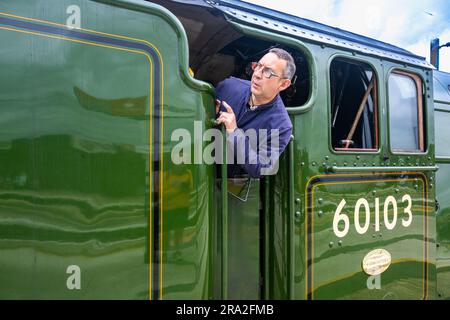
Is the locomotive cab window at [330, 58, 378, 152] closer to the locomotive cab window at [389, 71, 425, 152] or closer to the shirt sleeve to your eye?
the locomotive cab window at [389, 71, 425, 152]

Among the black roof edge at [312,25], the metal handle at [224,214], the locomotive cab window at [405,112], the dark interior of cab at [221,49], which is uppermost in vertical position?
the black roof edge at [312,25]

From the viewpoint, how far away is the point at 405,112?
3.09 meters

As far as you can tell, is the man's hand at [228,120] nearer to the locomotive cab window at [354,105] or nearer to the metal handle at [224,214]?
the metal handle at [224,214]

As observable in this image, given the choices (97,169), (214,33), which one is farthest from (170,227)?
(214,33)

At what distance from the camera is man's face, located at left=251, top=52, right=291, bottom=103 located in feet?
7.32

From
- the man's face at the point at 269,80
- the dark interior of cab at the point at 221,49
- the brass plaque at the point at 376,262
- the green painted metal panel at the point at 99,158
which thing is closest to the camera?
the green painted metal panel at the point at 99,158

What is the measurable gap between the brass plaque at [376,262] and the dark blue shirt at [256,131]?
3.30 feet

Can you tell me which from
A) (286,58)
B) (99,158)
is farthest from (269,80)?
(99,158)

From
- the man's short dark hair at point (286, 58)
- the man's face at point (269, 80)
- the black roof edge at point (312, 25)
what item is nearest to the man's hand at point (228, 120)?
the man's face at point (269, 80)

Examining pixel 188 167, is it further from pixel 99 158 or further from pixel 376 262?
pixel 376 262

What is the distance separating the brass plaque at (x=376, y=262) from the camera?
9.04 feet

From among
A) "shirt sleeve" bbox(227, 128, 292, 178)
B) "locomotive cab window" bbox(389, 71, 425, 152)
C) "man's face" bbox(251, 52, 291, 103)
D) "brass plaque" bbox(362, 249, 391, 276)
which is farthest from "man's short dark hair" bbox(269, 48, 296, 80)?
"brass plaque" bbox(362, 249, 391, 276)

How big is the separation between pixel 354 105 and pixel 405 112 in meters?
0.40

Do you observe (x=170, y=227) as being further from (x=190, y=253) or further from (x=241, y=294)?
(x=241, y=294)
